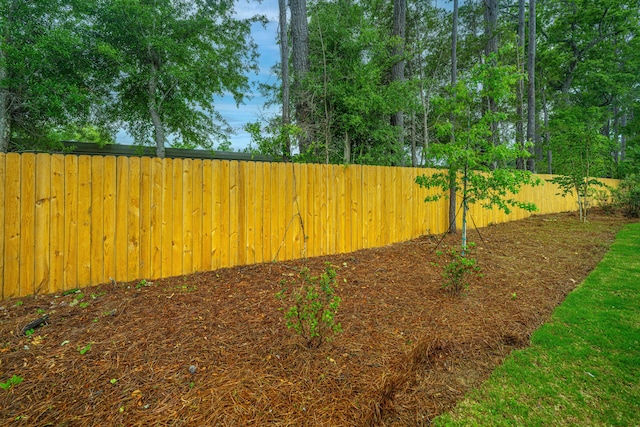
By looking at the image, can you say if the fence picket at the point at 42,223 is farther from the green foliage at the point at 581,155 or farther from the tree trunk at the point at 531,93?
the tree trunk at the point at 531,93

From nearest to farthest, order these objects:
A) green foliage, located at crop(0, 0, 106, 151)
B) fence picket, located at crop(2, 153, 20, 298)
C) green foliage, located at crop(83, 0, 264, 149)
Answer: fence picket, located at crop(2, 153, 20, 298) < green foliage, located at crop(0, 0, 106, 151) < green foliage, located at crop(83, 0, 264, 149)

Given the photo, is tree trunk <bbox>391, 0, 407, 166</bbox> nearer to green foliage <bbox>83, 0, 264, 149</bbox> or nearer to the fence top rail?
the fence top rail

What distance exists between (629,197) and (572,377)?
12.0 m

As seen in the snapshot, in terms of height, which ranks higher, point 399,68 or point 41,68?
point 399,68

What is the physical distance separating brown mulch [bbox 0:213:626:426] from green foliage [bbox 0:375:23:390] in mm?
26

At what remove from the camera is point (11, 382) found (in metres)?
1.75

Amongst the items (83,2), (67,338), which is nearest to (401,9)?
(83,2)

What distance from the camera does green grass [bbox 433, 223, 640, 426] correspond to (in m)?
1.80

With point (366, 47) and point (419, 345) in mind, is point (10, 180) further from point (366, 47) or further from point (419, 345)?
point (366, 47)

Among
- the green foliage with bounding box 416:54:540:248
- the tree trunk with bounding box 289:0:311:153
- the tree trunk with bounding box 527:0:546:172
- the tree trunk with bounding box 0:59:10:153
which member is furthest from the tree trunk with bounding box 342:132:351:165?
the tree trunk with bounding box 527:0:546:172

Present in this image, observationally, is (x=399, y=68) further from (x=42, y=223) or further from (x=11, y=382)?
(x=11, y=382)

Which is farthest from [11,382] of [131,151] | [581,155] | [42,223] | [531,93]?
[531,93]

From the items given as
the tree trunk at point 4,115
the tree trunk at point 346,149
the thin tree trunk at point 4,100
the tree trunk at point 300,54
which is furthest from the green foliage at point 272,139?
the tree trunk at point 4,115

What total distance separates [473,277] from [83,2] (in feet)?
32.9
